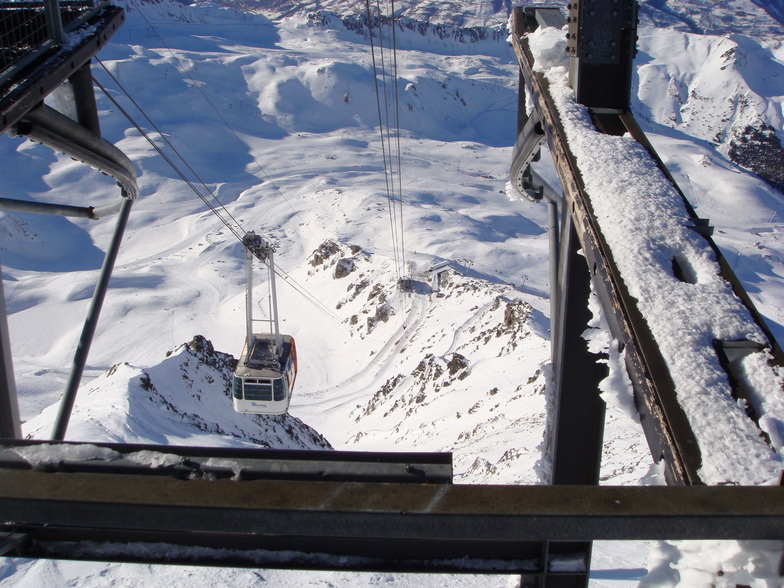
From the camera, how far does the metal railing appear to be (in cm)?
344

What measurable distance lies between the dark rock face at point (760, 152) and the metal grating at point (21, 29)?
11878 cm

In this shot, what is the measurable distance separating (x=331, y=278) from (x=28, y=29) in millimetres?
29966

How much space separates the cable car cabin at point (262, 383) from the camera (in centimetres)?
1416

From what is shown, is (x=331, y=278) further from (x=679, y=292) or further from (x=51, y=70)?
(x=679, y=292)

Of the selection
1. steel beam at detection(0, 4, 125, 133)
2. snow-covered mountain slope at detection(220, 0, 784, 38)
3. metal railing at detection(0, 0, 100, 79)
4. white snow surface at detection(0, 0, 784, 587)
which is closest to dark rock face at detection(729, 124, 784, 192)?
white snow surface at detection(0, 0, 784, 587)

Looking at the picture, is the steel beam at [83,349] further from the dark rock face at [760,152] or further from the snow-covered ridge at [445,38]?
the snow-covered ridge at [445,38]

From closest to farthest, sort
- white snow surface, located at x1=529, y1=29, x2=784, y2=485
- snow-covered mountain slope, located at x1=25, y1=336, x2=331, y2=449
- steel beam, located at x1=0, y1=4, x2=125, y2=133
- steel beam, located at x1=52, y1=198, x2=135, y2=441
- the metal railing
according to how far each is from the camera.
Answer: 1. white snow surface, located at x1=529, y1=29, x2=784, y2=485
2. steel beam, located at x1=0, y1=4, x2=125, y2=133
3. the metal railing
4. steel beam, located at x1=52, y1=198, x2=135, y2=441
5. snow-covered mountain slope, located at x1=25, y1=336, x2=331, y2=449

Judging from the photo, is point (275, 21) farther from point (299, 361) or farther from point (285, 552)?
point (285, 552)

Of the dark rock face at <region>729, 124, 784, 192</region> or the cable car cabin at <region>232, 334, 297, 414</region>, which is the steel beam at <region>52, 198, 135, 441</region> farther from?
the dark rock face at <region>729, 124, 784, 192</region>

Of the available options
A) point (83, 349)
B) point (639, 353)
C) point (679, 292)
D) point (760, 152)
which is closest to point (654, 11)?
point (760, 152)

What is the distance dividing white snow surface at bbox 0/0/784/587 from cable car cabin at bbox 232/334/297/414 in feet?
3.12

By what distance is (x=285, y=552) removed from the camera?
1.77m

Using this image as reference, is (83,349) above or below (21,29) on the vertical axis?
below

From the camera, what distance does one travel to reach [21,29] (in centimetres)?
364
